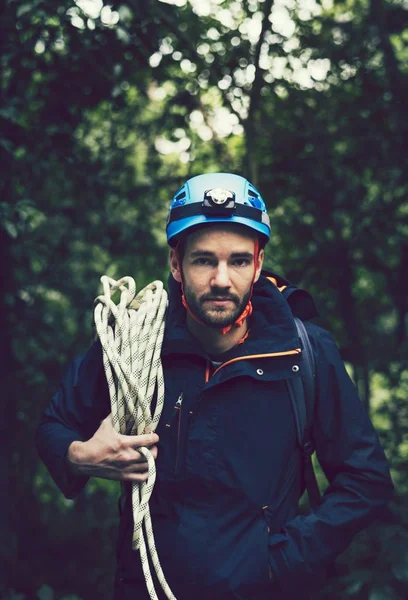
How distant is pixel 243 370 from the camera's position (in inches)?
81.1

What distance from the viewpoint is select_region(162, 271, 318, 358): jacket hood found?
2137 millimetres

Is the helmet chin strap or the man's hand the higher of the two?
the helmet chin strap

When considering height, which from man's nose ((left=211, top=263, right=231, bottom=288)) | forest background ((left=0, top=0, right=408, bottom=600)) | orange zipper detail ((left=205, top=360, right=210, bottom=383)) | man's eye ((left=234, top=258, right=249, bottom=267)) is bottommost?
orange zipper detail ((left=205, top=360, right=210, bottom=383))

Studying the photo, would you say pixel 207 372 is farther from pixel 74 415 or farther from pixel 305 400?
pixel 74 415

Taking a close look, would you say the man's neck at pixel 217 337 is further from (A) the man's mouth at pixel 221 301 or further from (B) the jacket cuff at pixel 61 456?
(B) the jacket cuff at pixel 61 456

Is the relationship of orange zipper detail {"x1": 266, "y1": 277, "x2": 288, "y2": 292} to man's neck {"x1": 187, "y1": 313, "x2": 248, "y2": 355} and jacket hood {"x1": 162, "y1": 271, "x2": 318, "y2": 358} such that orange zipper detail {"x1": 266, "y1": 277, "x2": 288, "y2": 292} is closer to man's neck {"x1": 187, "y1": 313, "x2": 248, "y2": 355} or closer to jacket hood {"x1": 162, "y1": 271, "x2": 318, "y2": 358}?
jacket hood {"x1": 162, "y1": 271, "x2": 318, "y2": 358}

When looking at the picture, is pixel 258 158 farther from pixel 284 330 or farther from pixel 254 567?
pixel 254 567

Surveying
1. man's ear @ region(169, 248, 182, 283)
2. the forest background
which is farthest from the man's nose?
the forest background

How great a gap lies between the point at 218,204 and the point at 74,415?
0.88 metres

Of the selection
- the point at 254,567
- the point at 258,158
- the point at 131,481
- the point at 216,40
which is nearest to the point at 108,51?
the point at 216,40

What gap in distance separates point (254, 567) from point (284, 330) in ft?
2.45

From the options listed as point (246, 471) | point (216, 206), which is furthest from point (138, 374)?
point (216, 206)

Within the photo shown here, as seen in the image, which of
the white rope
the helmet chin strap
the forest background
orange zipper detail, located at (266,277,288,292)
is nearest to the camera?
the white rope

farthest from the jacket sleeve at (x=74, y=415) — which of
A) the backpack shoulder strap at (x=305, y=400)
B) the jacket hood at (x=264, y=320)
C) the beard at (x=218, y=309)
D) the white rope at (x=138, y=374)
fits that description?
the backpack shoulder strap at (x=305, y=400)
